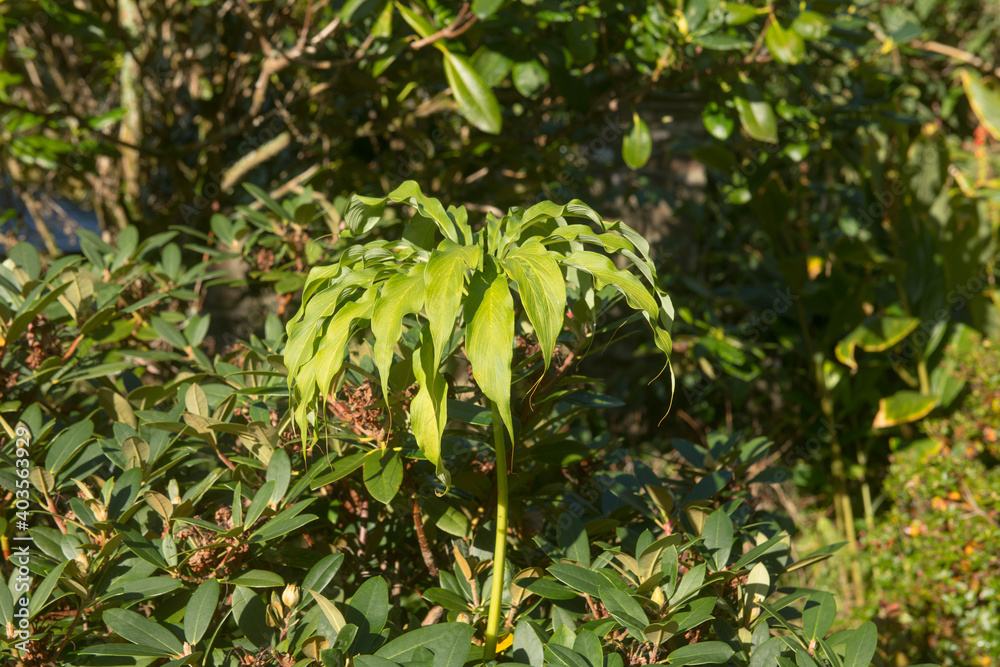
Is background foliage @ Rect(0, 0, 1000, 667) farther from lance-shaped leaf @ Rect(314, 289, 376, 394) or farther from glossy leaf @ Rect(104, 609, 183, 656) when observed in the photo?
lance-shaped leaf @ Rect(314, 289, 376, 394)

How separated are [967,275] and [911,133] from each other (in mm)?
690

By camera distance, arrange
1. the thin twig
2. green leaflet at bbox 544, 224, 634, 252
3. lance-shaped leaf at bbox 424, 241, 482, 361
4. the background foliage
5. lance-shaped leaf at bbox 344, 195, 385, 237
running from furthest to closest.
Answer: the thin twig → the background foliage → lance-shaped leaf at bbox 344, 195, 385, 237 → green leaflet at bbox 544, 224, 634, 252 → lance-shaped leaf at bbox 424, 241, 482, 361

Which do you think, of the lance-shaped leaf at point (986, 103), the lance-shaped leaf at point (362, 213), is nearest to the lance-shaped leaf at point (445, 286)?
the lance-shaped leaf at point (362, 213)

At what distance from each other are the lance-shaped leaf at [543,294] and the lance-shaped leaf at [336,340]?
0.15 m

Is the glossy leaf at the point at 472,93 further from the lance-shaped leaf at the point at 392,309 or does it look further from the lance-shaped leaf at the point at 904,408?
the lance-shaped leaf at the point at 904,408

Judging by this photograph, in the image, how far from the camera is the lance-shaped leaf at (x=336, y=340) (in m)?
0.69

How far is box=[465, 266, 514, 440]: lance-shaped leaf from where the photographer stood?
0.65 m

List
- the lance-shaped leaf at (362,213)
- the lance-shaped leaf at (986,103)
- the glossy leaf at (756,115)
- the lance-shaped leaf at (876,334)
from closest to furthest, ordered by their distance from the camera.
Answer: the lance-shaped leaf at (362,213), the glossy leaf at (756,115), the lance-shaped leaf at (876,334), the lance-shaped leaf at (986,103)

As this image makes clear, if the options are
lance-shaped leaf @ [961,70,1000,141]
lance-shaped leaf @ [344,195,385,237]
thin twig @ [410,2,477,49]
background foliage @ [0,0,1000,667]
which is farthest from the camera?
lance-shaped leaf @ [961,70,1000,141]

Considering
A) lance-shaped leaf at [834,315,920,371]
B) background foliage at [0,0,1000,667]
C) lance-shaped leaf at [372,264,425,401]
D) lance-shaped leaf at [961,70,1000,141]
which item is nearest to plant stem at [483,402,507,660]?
background foliage at [0,0,1000,667]

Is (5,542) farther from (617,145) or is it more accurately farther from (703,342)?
(617,145)

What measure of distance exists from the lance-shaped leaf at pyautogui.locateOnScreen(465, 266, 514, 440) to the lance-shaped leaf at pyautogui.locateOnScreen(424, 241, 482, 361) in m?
0.02

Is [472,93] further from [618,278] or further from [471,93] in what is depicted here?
[618,278]

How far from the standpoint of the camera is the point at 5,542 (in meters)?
0.97
